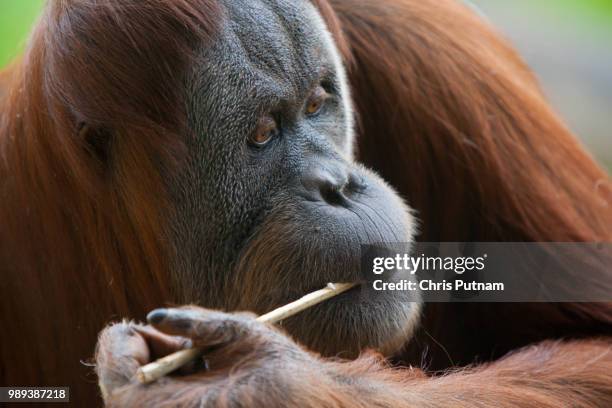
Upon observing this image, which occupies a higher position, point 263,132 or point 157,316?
point 263,132

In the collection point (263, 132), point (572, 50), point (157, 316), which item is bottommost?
point (572, 50)

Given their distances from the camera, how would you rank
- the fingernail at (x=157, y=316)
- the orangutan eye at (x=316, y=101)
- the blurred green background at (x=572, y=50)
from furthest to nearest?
the blurred green background at (x=572, y=50), the orangutan eye at (x=316, y=101), the fingernail at (x=157, y=316)

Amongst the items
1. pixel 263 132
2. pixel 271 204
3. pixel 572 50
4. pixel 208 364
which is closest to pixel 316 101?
pixel 263 132

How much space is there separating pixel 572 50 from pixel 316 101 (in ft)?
14.8

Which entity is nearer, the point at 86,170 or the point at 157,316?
the point at 157,316

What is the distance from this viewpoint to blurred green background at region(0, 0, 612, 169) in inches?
233

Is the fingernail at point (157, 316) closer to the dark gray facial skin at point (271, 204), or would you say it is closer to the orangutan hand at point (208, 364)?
the orangutan hand at point (208, 364)

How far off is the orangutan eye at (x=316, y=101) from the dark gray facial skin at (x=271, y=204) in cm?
6

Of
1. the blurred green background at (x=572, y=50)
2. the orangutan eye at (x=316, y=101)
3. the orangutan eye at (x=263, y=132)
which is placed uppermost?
the orangutan eye at (x=316, y=101)

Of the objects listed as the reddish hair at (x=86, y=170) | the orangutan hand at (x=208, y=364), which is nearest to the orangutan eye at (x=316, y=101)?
the reddish hair at (x=86, y=170)

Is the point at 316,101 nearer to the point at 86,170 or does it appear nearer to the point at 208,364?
the point at 86,170

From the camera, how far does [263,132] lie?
7.08 ft

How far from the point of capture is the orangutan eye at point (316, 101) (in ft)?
7.53

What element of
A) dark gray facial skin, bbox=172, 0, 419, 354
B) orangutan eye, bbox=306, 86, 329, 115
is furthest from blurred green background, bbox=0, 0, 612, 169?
dark gray facial skin, bbox=172, 0, 419, 354
